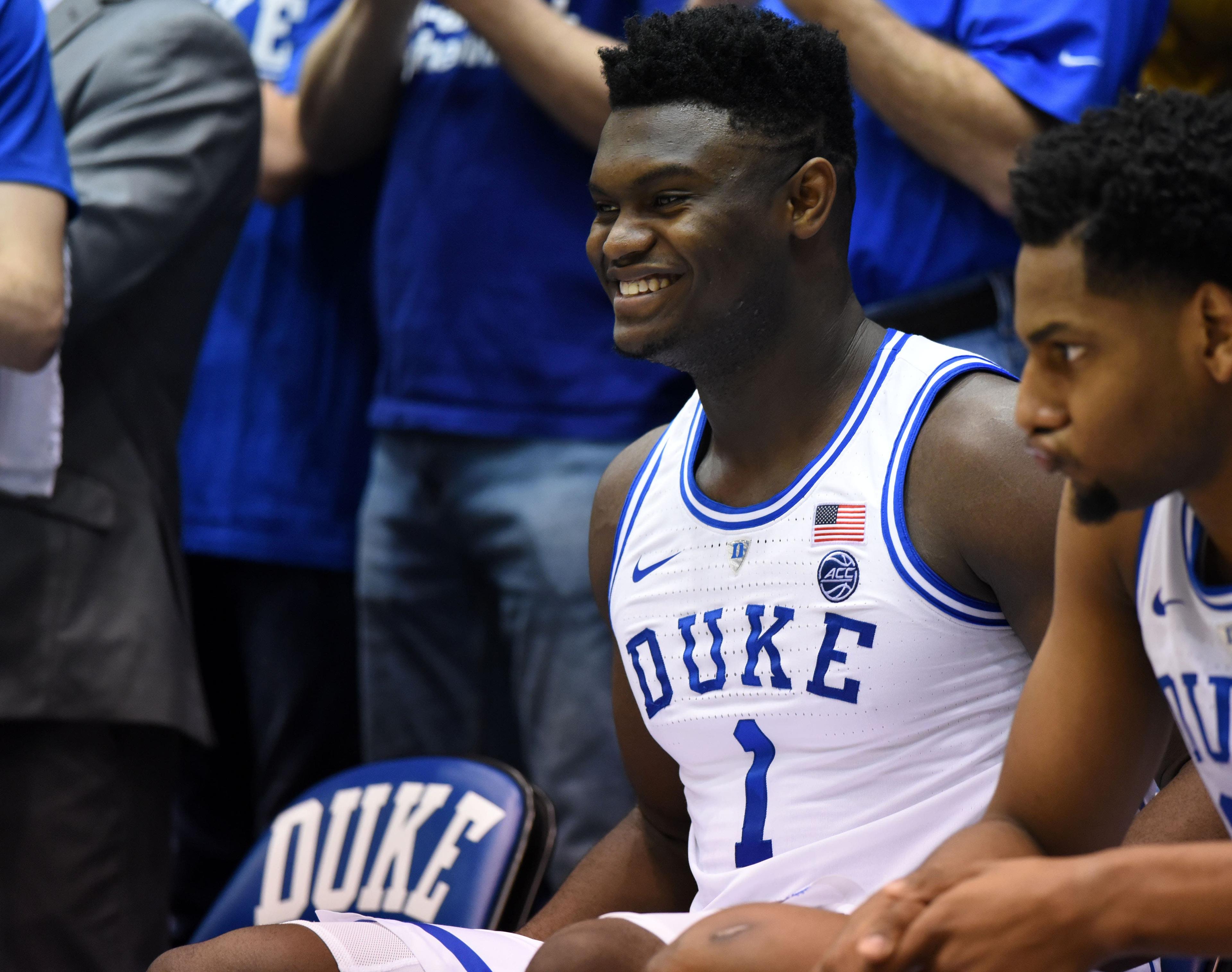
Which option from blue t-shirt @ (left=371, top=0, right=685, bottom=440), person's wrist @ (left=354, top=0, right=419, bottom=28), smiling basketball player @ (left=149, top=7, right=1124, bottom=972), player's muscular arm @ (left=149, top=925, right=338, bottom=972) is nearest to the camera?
player's muscular arm @ (left=149, top=925, right=338, bottom=972)

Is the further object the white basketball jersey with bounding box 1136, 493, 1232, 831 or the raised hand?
the white basketball jersey with bounding box 1136, 493, 1232, 831

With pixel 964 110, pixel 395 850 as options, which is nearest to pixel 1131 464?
pixel 964 110

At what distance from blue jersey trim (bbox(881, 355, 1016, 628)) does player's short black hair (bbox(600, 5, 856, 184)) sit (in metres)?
0.33

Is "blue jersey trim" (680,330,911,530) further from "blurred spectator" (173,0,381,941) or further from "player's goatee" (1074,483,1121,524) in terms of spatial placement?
"blurred spectator" (173,0,381,941)

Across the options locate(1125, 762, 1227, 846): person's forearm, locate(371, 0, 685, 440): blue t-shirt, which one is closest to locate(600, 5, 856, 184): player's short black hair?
locate(1125, 762, 1227, 846): person's forearm

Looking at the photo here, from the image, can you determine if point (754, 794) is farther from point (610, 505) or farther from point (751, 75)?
point (751, 75)

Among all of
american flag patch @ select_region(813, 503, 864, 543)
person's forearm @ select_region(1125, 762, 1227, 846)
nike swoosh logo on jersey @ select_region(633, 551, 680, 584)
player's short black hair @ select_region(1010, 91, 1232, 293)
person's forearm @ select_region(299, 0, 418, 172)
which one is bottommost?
person's forearm @ select_region(1125, 762, 1227, 846)

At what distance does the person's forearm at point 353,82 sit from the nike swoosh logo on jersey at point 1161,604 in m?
2.35

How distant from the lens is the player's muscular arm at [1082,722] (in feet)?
5.16

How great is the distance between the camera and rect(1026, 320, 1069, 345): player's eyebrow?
4.57 feet

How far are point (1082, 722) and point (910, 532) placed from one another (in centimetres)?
38

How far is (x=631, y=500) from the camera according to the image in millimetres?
2219

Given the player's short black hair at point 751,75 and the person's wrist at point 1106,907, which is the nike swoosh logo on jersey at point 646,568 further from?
the person's wrist at point 1106,907

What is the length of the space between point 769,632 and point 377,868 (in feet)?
2.93
